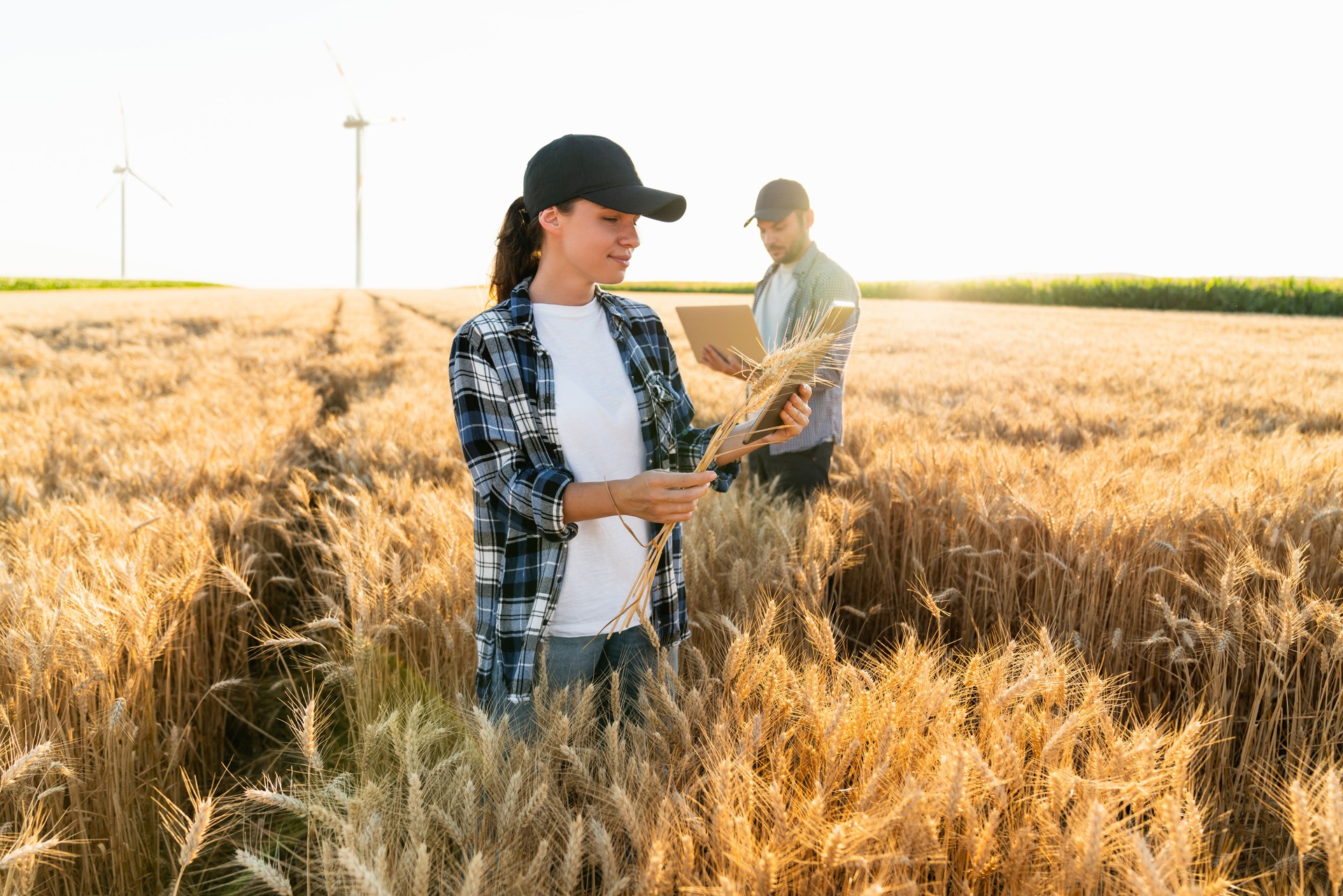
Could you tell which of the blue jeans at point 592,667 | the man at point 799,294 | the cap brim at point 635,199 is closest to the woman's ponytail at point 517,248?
the cap brim at point 635,199

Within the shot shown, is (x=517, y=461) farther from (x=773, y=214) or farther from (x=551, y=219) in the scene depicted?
(x=773, y=214)

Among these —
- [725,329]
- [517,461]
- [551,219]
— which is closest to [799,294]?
[725,329]

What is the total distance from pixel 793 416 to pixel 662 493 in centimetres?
37

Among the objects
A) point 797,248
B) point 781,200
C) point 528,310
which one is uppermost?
point 781,200

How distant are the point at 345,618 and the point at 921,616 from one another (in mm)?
2109

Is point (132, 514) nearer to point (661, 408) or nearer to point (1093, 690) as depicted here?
point (661, 408)

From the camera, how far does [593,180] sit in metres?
1.55

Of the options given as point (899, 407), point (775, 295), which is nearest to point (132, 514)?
point (775, 295)

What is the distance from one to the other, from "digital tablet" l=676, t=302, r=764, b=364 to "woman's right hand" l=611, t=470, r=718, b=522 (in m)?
1.28

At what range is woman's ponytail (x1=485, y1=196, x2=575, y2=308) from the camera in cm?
180

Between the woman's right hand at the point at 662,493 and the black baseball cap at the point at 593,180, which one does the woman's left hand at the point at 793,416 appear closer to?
the woman's right hand at the point at 662,493

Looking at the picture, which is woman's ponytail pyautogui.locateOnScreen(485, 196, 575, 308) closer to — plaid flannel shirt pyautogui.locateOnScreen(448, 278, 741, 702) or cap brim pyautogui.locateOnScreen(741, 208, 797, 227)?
plaid flannel shirt pyautogui.locateOnScreen(448, 278, 741, 702)

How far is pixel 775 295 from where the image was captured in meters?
3.58

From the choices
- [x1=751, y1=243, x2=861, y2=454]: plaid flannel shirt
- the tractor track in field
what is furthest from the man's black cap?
the tractor track in field
